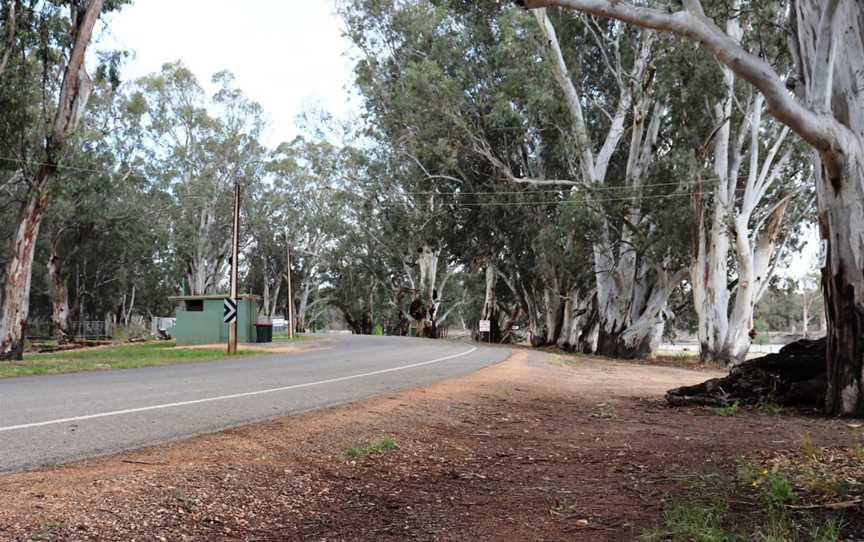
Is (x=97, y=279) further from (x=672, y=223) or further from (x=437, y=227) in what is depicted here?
(x=672, y=223)

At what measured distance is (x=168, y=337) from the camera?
46.8 metres

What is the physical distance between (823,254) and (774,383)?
7.27 feet

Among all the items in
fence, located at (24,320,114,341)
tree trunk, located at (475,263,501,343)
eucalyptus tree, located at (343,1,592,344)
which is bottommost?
fence, located at (24,320,114,341)

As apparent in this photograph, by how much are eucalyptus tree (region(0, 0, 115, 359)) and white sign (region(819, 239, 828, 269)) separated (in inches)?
888

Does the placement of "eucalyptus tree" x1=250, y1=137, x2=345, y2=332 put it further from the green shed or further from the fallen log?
the fallen log

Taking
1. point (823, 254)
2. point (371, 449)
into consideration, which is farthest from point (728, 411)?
point (371, 449)

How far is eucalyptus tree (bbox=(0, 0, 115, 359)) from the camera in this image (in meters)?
22.6

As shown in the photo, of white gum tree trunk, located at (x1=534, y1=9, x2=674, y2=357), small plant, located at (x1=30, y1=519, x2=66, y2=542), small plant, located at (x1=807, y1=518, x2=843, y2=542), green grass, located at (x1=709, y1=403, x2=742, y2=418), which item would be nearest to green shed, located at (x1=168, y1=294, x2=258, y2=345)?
white gum tree trunk, located at (x1=534, y1=9, x2=674, y2=357)

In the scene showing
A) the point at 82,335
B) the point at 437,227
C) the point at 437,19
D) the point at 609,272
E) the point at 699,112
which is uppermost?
the point at 437,19

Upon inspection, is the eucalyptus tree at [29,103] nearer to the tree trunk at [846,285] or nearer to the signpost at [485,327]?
the tree trunk at [846,285]

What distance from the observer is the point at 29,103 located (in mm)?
24875

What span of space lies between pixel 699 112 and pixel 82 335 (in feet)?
157

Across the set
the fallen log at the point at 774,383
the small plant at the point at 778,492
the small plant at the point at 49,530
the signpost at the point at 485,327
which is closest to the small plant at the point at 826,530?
the small plant at the point at 778,492

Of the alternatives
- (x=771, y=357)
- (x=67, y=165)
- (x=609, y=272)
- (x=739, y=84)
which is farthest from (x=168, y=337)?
(x=771, y=357)
